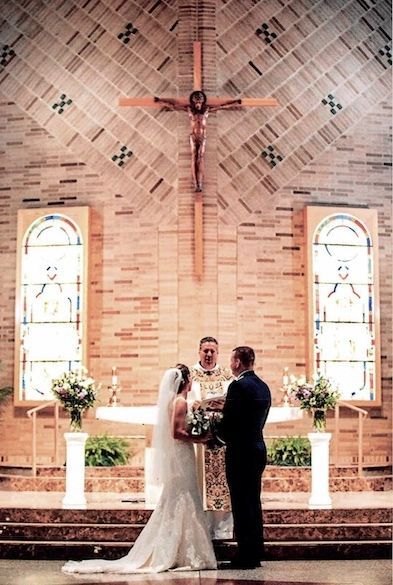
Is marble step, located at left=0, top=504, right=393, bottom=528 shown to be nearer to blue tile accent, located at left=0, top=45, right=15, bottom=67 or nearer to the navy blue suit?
the navy blue suit

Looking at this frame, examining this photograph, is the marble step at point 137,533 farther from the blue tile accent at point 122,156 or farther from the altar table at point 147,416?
the blue tile accent at point 122,156

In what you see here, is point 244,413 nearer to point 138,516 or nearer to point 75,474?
point 138,516

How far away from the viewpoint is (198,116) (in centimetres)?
1120

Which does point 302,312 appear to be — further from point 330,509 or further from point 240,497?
point 240,497

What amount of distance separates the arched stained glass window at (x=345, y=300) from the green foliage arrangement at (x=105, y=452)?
2667 millimetres

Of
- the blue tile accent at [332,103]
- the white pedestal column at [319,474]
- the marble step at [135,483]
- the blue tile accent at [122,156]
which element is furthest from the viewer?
the blue tile accent at [332,103]

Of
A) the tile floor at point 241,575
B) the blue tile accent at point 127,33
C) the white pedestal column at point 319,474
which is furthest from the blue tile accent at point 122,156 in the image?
the tile floor at point 241,575

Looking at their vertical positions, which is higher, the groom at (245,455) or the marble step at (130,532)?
the groom at (245,455)

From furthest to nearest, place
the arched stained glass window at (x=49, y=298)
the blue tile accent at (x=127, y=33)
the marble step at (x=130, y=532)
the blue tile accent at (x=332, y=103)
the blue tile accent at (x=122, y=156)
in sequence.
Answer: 1. the blue tile accent at (x=332, y=103)
2. the blue tile accent at (x=127, y=33)
3. the blue tile accent at (x=122, y=156)
4. the arched stained glass window at (x=49, y=298)
5. the marble step at (x=130, y=532)

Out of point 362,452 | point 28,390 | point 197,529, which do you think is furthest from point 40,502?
point 362,452

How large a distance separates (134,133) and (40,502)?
527cm

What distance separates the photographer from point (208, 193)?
11781 millimetres

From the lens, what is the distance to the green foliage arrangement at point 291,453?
10.9 metres

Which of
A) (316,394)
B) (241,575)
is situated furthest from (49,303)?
(241,575)
